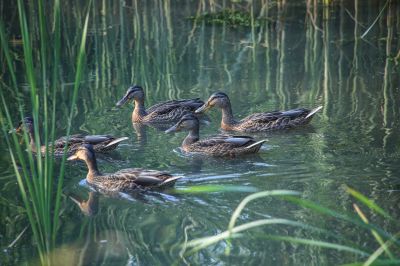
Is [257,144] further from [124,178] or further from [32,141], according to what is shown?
[32,141]

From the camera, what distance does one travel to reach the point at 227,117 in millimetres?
10930

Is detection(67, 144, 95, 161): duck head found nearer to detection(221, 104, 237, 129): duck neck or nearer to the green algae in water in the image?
detection(221, 104, 237, 129): duck neck

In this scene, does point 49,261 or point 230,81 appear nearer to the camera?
point 49,261

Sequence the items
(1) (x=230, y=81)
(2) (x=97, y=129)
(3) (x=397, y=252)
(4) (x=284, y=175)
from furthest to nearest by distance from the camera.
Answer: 1. (1) (x=230, y=81)
2. (2) (x=97, y=129)
3. (4) (x=284, y=175)
4. (3) (x=397, y=252)

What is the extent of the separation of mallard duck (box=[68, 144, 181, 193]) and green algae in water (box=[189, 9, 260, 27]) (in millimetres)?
9342

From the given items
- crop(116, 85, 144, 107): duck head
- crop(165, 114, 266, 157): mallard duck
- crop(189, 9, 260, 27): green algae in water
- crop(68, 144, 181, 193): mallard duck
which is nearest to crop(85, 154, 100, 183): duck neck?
crop(68, 144, 181, 193): mallard duck

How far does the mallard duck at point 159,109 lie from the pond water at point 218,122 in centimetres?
26

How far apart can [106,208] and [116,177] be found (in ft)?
2.02

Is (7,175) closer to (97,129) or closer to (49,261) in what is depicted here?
(97,129)

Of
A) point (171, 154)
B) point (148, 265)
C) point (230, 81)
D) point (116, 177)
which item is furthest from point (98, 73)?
point (148, 265)

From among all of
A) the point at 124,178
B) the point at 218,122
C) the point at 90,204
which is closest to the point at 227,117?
the point at 218,122

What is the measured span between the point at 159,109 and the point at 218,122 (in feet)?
2.86

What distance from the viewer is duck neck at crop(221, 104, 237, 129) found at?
10.9m

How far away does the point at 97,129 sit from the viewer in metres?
10.6
